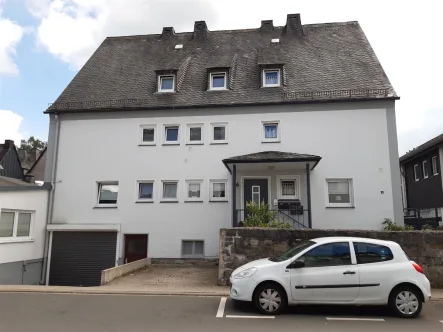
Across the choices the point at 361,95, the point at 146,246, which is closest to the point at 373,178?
the point at 361,95

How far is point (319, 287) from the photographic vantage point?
23.3 feet

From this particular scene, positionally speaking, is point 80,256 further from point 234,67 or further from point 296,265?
point 296,265

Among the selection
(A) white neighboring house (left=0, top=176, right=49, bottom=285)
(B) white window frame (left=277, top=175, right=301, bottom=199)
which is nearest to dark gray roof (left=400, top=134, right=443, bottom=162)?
(B) white window frame (left=277, top=175, right=301, bottom=199)

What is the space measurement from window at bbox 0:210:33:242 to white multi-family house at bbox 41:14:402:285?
3.59 feet

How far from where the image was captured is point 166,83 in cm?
1812

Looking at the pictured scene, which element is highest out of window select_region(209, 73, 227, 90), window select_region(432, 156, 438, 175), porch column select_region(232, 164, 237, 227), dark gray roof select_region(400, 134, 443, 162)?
window select_region(209, 73, 227, 90)

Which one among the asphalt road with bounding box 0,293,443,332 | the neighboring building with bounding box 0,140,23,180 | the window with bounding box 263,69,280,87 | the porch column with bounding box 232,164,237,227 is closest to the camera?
the asphalt road with bounding box 0,293,443,332

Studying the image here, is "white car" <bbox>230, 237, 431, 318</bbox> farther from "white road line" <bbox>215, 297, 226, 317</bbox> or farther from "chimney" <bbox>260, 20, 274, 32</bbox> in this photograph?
"chimney" <bbox>260, 20, 274, 32</bbox>

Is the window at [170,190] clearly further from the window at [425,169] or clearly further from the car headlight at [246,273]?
the window at [425,169]

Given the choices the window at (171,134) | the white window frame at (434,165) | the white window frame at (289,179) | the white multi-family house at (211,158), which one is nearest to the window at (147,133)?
the white multi-family house at (211,158)

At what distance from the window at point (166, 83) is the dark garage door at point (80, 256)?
7198 millimetres

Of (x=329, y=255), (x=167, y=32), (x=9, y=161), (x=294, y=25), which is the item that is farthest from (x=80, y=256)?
(x=9, y=161)

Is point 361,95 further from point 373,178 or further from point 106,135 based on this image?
point 106,135

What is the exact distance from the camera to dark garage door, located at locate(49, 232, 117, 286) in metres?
15.7
